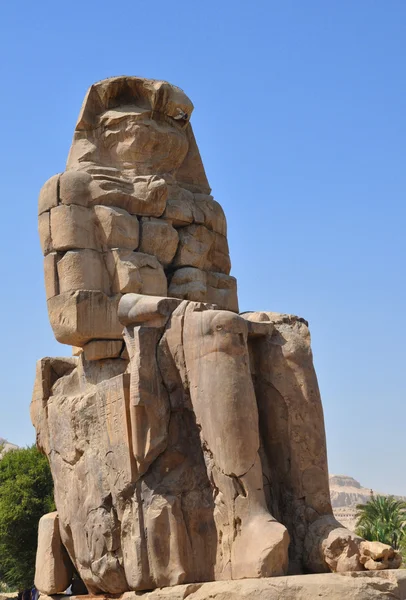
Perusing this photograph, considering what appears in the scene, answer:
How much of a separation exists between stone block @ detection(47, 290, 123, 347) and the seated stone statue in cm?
1

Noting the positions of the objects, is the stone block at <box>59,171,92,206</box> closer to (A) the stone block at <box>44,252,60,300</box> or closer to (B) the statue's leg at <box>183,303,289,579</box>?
(A) the stone block at <box>44,252,60,300</box>

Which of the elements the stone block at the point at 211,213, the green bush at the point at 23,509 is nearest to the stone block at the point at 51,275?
the stone block at the point at 211,213

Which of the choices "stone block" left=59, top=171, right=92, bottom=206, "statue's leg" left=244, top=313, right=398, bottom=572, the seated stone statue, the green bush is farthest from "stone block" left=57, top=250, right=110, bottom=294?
the green bush

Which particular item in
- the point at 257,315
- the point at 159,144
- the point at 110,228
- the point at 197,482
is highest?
the point at 159,144

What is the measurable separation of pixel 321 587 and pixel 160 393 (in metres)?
1.71

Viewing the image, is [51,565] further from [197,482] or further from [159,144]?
[159,144]

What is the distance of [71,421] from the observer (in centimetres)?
691

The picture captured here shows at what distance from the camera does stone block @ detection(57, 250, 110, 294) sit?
6.95 meters

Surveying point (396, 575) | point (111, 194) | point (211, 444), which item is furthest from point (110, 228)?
point (396, 575)

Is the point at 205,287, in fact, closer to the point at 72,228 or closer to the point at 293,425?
the point at 72,228

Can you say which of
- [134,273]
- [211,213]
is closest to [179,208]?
[211,213]

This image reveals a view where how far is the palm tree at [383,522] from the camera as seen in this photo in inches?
977

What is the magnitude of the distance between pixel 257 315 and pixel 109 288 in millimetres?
1244

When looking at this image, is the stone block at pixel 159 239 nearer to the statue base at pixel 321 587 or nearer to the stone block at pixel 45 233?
the stone block at pixel 45 233
